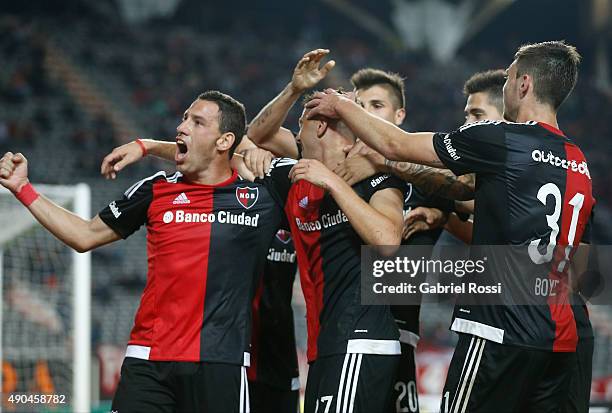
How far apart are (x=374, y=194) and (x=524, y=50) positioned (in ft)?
3.61

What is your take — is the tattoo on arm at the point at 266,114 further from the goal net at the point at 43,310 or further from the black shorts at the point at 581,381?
the goal net at the point at 43,310

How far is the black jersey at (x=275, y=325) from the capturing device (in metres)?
5.15

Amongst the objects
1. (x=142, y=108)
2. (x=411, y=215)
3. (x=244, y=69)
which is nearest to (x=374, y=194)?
(x=411, y=215)

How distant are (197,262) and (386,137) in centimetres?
122

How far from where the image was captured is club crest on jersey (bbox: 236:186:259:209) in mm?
4645

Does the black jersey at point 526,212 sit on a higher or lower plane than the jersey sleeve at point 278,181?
lower

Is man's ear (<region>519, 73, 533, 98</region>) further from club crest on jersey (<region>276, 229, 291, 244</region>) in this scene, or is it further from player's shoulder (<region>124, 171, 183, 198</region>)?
player's shoulder (<region>124, 171, 183, 198</region>)

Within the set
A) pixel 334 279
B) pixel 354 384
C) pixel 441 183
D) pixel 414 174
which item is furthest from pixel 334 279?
pixel 441 183

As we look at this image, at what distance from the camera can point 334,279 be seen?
4.25m

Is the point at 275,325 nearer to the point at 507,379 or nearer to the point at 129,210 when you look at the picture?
the point at 129,210

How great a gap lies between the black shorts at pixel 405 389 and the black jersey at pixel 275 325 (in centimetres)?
75

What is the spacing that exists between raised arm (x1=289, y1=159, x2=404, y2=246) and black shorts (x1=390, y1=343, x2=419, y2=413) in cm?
110

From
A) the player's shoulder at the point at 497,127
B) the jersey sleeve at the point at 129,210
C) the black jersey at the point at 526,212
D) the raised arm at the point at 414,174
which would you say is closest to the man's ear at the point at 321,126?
the raised arm at the point at 414,174

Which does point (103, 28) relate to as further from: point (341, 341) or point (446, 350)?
point (341, 341)
